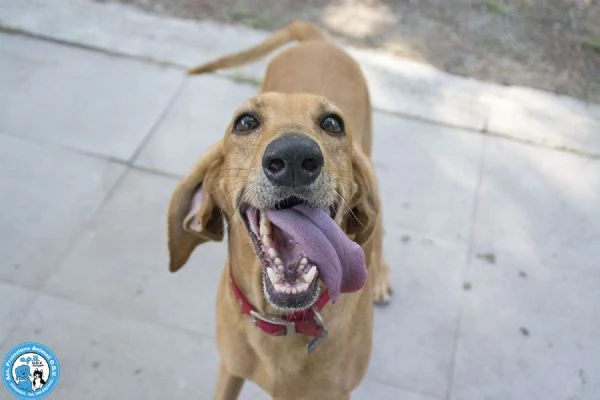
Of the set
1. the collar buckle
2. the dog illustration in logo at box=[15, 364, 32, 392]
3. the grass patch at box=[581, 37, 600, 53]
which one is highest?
the collar buckle

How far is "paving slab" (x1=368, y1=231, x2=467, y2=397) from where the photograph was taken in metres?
3.48

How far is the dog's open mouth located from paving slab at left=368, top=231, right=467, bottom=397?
1371 mm

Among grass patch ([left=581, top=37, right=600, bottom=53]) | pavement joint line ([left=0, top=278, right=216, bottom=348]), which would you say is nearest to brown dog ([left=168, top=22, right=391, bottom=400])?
pavement joint line ([left=0, top=278, right=216, bottom=348])

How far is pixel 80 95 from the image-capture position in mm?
4906

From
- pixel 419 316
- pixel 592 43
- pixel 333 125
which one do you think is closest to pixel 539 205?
pixel 419 316

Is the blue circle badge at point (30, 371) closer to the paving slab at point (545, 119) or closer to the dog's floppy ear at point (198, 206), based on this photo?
the dog's floppy ear at point (198, 206)

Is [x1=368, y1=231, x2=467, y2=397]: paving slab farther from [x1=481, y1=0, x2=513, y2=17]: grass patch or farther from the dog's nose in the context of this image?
[x1=481, y1=0, x2=513, y2=17]: grass patch

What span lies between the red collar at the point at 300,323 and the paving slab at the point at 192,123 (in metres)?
2.06

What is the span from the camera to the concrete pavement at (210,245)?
3.52m

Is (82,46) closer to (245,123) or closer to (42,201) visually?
(42,201)

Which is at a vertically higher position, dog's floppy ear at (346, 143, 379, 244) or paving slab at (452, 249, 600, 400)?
dog's floppy ear at (346, 143, 379, 244)

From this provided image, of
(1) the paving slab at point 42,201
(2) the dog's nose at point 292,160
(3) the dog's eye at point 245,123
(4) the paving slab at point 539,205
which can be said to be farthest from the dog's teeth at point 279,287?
(4) the paving slab at point 539,205

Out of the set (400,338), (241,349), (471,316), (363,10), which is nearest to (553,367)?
(471,316)

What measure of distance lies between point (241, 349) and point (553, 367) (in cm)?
189
